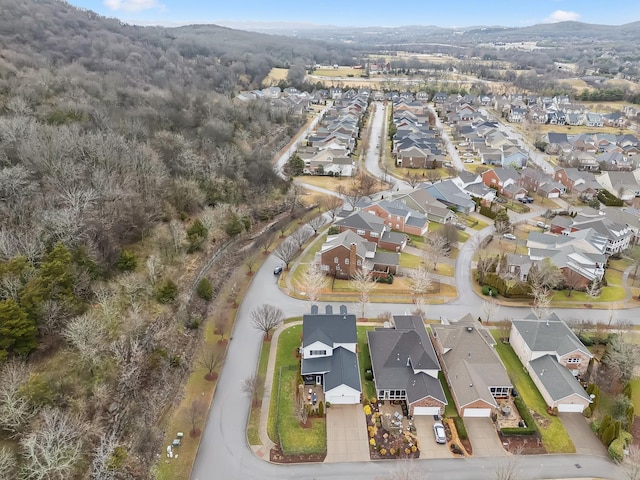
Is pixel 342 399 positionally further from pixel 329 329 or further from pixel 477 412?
pixel 477 412

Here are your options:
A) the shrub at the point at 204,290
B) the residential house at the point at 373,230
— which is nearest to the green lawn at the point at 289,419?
the shrub at the point at 204,290

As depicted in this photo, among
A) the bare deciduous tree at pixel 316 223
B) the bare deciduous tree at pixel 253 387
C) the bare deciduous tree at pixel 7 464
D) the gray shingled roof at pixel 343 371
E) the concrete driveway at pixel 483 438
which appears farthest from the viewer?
the bare deciduous tree at pixel 316 223

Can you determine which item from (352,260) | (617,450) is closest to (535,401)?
(617,450)

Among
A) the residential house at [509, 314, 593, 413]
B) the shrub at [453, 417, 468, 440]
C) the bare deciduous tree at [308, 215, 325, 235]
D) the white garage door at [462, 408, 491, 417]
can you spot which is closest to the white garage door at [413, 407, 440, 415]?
the shrub at [453, 417, 468, 440]

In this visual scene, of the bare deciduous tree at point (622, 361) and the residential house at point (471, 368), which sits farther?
the bare deciduous tree at point (622, 361)

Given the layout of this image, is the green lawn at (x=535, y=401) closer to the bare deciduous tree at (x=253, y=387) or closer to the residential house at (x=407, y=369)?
the residential house at (x=407, y=369)

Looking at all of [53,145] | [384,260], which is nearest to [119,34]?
[53,145]

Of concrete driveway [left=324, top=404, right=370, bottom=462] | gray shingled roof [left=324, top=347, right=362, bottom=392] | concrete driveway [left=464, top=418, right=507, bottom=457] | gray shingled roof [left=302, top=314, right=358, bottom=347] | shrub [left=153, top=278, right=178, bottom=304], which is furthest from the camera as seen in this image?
shrub [left=153, top=278, right=178, bottom=304]

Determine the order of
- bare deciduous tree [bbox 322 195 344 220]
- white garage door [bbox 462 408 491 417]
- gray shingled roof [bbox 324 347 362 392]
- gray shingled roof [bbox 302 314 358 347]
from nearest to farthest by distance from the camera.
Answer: white garage door [bbox 462 408 491 417] → gray shingled roof [bbox 324 347 362 392] → gray shingled roof [bbox 302 314 358 347] → bare deciduous tree [bbox 322 195 344 220]

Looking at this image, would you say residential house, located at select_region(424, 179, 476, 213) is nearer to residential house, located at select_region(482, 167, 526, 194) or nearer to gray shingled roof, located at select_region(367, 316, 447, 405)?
residential house, located at select_region(482, 167, 526, 194)
